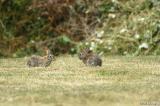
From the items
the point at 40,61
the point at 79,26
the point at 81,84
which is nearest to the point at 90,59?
the point at 40,61

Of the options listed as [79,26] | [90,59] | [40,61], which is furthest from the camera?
[79,26]

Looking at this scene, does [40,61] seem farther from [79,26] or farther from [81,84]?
[79,26]

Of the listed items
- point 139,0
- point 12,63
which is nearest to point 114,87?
point 12,63

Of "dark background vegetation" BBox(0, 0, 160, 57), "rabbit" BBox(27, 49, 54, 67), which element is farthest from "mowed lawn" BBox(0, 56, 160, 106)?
"dark background vegetation" BBox(0, 0, 160, 57)

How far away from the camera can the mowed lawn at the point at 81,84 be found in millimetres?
9570

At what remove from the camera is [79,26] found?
21406mm

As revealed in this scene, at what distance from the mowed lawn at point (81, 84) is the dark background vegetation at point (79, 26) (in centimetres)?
373

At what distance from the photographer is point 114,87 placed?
10.9m

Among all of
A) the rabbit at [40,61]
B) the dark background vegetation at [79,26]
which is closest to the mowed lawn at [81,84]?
the rabbit at [40,61]

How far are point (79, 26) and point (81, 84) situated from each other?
33.4 feet

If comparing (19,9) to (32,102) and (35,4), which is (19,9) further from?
(32,102)

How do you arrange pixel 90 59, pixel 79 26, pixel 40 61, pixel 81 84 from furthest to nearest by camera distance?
pixel 79 26 < pixel 40 61 < pixel 90 59 < pixel 81 84

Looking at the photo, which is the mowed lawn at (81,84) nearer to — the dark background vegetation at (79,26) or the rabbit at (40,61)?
the rabbit at (40,61)

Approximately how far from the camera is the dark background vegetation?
19266 mm
